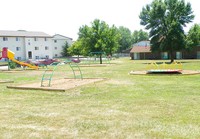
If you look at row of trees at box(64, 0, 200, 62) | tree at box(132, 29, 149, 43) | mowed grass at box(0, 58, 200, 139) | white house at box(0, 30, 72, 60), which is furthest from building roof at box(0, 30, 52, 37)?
mowed grass at box(0, 58, 200, 139)

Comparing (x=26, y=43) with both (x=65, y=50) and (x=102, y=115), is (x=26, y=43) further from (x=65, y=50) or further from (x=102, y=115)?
(x=102, y=115)

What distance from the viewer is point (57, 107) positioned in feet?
31.9

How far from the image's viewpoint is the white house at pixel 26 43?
225 feet

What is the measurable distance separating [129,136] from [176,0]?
4658cm

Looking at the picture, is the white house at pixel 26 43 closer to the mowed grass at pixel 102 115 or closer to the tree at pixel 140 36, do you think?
the tree at pixel 140 36

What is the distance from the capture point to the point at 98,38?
162ft

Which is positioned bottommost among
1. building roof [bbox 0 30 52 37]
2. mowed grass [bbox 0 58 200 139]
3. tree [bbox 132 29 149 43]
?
mowed grass [bbox 0 58 200 139]

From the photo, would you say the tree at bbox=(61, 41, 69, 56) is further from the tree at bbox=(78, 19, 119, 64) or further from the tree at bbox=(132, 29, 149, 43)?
the tree at bbox=(132, 29, 149, 43)

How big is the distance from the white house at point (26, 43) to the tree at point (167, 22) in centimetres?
3394

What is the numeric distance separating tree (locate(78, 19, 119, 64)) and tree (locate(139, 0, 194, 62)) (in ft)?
22.2

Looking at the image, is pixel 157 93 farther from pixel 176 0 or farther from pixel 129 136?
pixel 176 0

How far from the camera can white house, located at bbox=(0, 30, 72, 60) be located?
2697 inches

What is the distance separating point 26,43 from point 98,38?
2929cm

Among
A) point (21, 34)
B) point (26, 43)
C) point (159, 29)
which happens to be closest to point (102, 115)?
point (159, 29)
